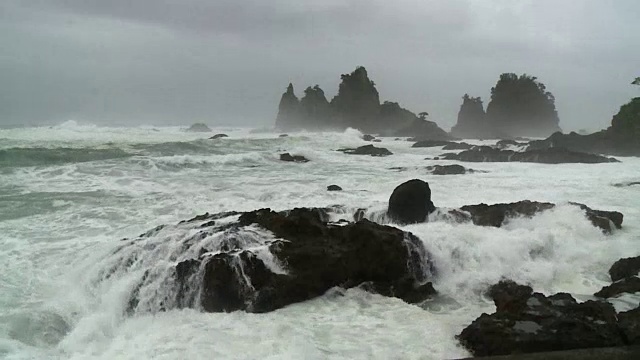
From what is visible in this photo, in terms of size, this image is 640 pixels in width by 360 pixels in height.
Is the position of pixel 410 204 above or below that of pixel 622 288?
above

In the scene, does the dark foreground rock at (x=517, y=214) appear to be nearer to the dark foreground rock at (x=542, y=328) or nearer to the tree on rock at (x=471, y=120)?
the dark foreground rock at (x=542, y=328)

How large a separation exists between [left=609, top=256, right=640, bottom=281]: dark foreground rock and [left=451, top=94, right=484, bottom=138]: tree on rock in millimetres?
69198

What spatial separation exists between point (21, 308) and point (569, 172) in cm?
2052

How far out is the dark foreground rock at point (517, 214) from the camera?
401 inches

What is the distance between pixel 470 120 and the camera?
76312mm

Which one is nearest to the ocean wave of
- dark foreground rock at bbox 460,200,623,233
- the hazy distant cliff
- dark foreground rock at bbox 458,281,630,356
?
dark foreground rock at bbox 460,200,623,233

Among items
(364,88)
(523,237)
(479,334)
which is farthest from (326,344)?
(364,88)

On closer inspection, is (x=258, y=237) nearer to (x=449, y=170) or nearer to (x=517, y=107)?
(x=449, y=170)

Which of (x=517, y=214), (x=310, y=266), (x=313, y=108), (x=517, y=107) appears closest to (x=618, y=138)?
(x=517, y=214)

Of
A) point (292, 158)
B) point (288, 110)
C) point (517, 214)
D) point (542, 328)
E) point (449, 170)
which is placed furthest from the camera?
point (288, 110)

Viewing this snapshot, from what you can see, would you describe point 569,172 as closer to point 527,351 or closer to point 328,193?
point 328,193

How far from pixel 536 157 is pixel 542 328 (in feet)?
76.5

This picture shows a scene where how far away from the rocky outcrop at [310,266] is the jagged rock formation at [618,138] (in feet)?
99.6

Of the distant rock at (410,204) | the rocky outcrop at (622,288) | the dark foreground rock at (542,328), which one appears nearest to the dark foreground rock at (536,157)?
the distant rock at (410,204)
